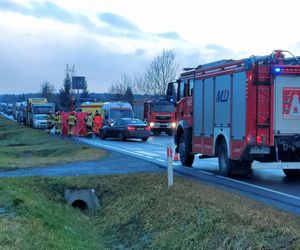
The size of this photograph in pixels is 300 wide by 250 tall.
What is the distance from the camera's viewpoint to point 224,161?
1595 cm

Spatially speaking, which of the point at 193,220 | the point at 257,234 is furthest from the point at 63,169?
the point at 257,234

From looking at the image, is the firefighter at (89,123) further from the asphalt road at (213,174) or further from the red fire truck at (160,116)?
the asphalt road at (213,174)

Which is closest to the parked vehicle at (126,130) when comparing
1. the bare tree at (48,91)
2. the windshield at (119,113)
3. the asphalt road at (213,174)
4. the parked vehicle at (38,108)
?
the windshield at (119,113)

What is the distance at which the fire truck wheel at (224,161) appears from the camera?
15594 millimetres

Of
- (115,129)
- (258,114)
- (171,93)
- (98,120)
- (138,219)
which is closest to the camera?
(138,219)

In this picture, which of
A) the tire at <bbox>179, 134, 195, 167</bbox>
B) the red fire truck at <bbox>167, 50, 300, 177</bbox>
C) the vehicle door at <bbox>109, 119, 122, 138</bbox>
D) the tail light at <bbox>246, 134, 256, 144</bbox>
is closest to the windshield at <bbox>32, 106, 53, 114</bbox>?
the vehicle door at <bbox>109, 119, 122, 138</bbox>

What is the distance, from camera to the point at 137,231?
30.9 feet

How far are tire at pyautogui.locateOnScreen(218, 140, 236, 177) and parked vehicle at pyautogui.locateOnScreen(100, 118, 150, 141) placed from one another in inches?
801

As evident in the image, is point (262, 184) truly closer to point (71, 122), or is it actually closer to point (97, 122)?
point (71, 122)

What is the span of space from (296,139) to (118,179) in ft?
15.0

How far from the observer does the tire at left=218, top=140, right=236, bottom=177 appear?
→ 1558 cm

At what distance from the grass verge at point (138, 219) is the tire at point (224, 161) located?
289 centimetres

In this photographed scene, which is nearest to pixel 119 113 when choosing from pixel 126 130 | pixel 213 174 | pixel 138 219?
A: pixel 126 130

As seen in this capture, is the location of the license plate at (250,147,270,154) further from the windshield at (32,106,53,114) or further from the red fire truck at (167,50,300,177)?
the windshield at (32,106,53,114)
